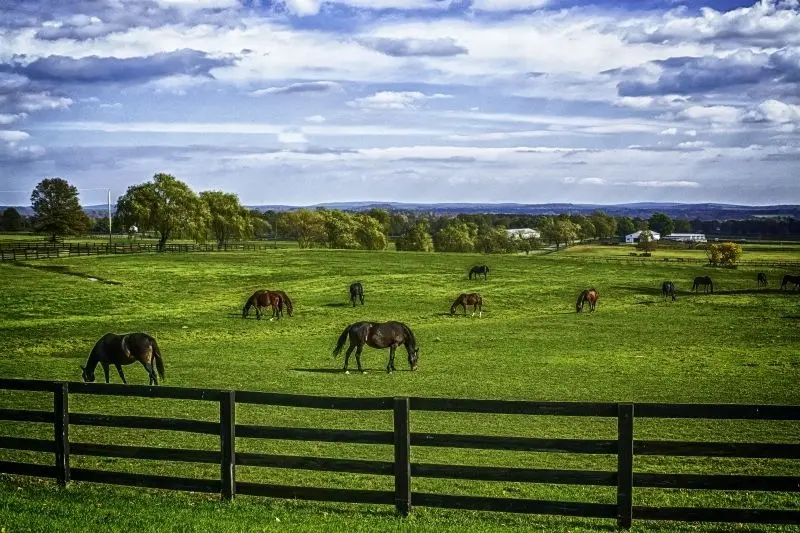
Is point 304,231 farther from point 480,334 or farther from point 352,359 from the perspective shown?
point 352,359

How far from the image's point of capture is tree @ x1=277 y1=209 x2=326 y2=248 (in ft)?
434

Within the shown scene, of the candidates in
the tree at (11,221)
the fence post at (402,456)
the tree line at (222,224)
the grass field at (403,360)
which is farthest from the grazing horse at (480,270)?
the tree at (11,221)

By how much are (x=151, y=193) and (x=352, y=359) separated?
253ft

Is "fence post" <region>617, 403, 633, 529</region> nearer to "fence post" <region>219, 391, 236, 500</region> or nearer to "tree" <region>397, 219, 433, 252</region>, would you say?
"fence post" <region>219, 391, 236, 500</region>

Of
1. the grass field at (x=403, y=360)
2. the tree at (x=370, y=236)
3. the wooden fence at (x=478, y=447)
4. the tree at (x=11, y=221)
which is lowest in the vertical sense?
the grass field at (x=403, y=360)

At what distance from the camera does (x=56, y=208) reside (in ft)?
357

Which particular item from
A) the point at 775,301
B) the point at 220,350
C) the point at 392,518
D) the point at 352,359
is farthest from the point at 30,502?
the point at 775,301

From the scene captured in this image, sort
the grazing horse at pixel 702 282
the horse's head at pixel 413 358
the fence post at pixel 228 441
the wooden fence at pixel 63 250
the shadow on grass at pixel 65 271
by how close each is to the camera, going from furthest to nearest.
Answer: the wooden fence at pixel 63 250
the grazing horse at pixel 702 282
the shadow on grass at pixel 65 271
the horse's head at pixel 413 358
the fence post at pixel 228 441

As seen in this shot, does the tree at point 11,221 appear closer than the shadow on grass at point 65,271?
No

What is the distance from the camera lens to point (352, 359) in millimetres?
29938

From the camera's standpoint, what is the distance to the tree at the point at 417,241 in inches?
5521

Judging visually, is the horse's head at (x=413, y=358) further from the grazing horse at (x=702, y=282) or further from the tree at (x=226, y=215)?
the tree at (x=226, y=215)

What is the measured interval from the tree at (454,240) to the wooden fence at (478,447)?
134 meters

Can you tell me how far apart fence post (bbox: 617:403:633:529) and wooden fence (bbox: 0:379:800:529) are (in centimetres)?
1
